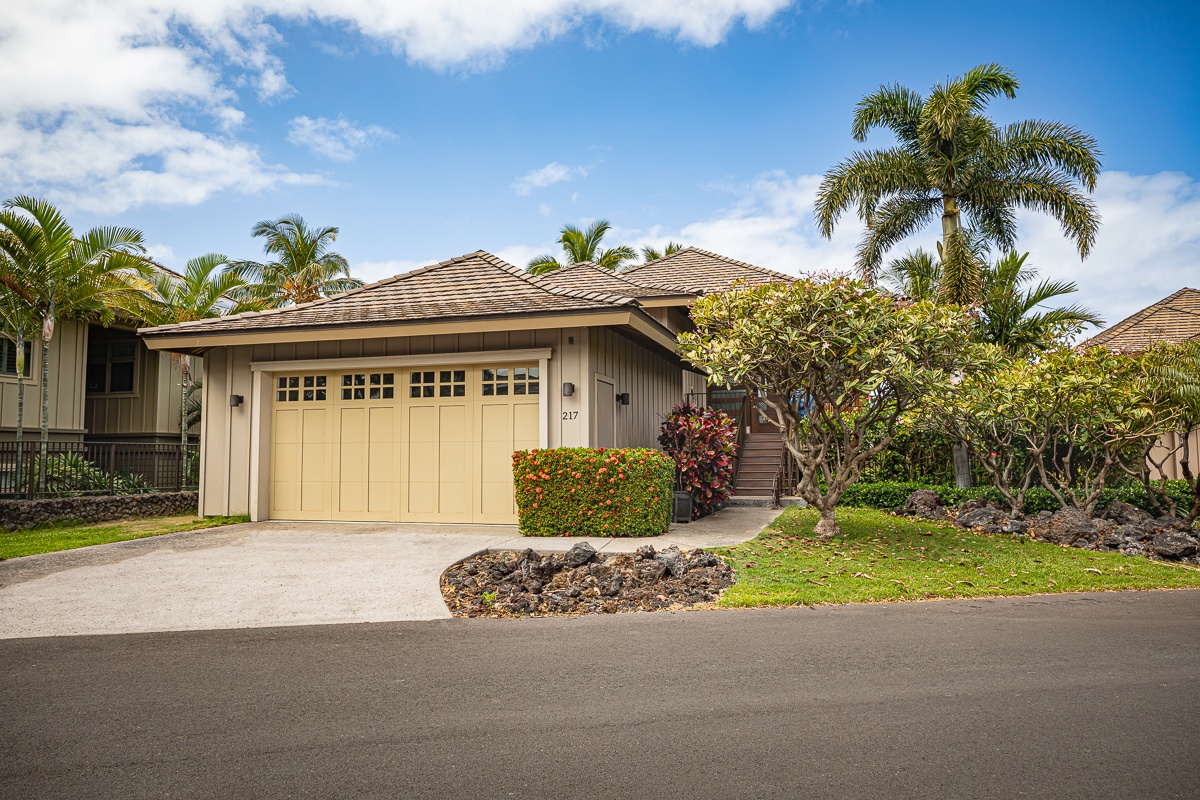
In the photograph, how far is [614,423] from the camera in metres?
11.7

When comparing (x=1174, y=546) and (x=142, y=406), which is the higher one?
(x=142, y=406)

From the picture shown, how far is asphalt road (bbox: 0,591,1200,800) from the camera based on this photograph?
9.50ft

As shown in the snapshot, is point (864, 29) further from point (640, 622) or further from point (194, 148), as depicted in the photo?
point (194, 148)

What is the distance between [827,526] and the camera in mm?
9914

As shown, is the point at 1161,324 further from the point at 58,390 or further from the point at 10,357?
the point at 10,357

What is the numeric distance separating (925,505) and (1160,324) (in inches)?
482

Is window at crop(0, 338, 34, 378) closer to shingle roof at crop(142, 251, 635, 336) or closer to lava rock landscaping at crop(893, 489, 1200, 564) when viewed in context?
shingle roof at crop(142, 251, 635, 336)

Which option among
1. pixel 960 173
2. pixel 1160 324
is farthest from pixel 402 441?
pixel 1160 324

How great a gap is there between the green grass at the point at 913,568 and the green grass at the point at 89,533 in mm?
7644

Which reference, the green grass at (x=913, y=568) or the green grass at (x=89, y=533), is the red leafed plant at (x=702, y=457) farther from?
the green grass at (x=89, y=533)

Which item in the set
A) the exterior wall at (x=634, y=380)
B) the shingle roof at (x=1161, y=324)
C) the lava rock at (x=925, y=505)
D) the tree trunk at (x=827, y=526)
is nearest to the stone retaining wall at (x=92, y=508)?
the exterior wall at (x=634, y=380)

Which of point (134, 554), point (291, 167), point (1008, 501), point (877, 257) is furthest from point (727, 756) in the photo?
point (291, 167)

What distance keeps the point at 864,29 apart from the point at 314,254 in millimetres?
21014

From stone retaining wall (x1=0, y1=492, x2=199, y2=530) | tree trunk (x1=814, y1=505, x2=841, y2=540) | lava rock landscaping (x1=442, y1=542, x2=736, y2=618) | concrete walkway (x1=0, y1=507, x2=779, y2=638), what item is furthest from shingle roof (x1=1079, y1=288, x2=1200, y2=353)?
stone retaining wall (x1=0, y1=492, x2=199, y2=530)
